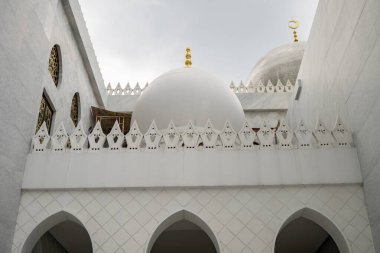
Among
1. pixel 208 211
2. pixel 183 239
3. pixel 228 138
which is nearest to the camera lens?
pixel 208 211

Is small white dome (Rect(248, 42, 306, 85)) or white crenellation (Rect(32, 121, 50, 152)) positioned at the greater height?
small white dome (Rect(248, 42, 306, 85))

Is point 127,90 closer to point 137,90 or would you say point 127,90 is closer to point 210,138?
point 137,90

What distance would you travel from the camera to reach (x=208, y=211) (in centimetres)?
647

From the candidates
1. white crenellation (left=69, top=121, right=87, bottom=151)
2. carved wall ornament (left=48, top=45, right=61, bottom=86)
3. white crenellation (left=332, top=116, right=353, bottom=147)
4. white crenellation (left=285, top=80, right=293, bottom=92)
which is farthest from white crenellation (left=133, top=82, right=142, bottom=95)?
white crenellation (left=332, top=116, right=353, bottom=147)

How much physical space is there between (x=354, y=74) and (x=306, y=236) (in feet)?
9.96

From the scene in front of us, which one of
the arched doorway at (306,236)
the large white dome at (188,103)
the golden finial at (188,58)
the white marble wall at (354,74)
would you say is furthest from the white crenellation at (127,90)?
the arched doorway at (306,236)

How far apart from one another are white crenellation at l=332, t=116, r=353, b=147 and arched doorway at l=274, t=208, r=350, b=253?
1.16m

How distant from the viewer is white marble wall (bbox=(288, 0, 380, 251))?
5934 mm

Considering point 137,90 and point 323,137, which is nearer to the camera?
point 323,137

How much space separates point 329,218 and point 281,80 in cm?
1022

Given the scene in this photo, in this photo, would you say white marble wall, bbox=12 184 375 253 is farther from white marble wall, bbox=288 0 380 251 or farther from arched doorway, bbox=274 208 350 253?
white marble wall, bbox=288 0 380 251

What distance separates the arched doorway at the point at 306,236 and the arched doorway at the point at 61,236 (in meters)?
3.29

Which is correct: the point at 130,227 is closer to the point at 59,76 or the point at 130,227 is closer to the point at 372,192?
the point at 372,192

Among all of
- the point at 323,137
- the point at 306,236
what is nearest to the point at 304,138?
the point at 323,137
